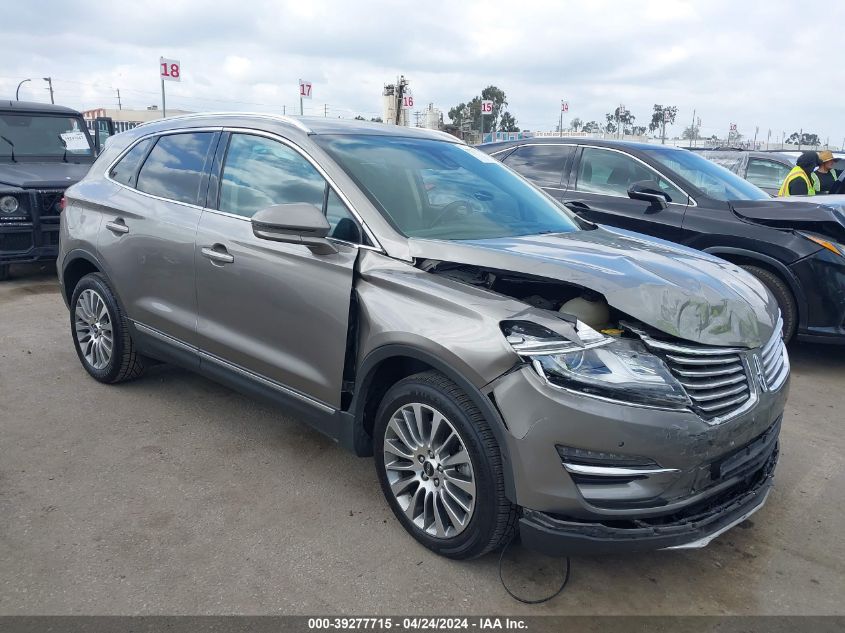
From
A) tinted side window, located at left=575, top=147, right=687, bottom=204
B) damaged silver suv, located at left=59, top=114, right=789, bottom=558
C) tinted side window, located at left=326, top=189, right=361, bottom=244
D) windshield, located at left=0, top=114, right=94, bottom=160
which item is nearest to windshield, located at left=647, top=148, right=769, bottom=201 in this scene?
tinted side window, located at left=575, top=147, right=687, bottom=204

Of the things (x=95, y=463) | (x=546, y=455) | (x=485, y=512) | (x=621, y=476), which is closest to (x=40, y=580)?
(x=95, y=463)

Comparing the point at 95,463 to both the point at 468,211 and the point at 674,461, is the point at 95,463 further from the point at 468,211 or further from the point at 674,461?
the point at 674,461

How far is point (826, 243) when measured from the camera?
5.32 metres

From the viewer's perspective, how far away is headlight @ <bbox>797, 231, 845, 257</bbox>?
5.27 m

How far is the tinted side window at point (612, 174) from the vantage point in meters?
6.22

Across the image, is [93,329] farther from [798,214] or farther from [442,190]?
[798,214]

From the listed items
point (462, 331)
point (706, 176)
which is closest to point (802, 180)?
point (706, 176)

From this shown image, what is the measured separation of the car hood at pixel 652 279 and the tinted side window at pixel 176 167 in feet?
5.47

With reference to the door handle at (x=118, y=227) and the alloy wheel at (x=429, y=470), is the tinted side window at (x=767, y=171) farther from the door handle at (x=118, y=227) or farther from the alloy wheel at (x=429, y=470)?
the alloy wheel at (x=429, y=470)

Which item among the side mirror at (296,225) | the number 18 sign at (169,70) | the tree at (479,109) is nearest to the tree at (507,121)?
the tree at (479,109)

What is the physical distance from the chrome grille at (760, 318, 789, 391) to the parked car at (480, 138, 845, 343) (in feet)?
8.40

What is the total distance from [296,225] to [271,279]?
1.56 feet

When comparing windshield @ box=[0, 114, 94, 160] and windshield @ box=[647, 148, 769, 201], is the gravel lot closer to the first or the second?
windshield @ box=[647, 148, 769, 201]

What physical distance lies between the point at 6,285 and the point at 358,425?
7.04m
